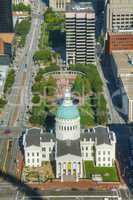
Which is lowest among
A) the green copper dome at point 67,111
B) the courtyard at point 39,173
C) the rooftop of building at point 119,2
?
the courtyard at point 39,173

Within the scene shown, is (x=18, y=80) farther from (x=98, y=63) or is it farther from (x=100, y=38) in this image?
(x=100, y=38)

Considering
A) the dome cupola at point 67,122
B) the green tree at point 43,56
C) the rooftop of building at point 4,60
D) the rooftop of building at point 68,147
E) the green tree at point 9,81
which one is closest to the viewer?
the rooftop of building at point 68,147

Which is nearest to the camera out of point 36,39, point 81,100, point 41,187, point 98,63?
point 41,187

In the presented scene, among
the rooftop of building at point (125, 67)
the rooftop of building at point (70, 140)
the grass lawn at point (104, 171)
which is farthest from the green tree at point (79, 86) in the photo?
the grass lawn at point (104, 171)

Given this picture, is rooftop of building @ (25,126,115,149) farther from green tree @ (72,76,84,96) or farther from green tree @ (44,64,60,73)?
green tree @ (44,64,60,73)

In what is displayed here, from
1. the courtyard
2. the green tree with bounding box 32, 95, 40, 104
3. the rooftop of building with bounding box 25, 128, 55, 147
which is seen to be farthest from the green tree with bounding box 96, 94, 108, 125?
the courtyard

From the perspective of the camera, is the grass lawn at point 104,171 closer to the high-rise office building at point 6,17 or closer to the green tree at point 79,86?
the green tree at point 79,86

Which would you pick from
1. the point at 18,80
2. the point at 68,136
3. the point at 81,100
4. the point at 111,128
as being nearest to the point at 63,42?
the point at 18,80
